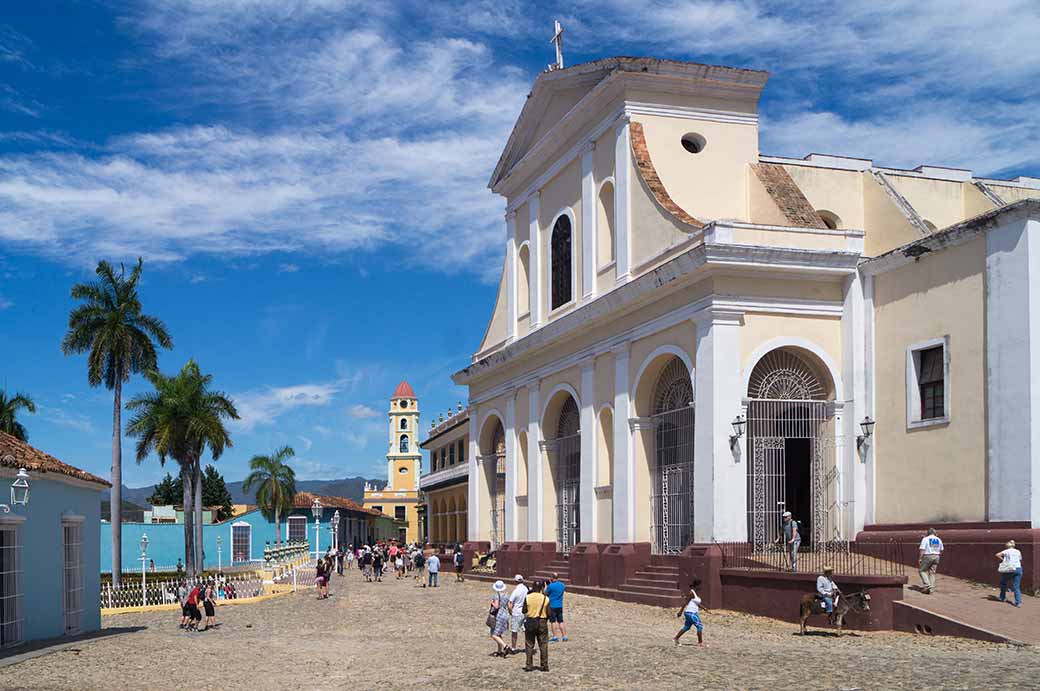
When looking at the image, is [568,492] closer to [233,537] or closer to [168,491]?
[233,537]

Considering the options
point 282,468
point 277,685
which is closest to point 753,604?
point 277,685

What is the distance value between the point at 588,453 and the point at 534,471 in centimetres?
409

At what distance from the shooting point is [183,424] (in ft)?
151

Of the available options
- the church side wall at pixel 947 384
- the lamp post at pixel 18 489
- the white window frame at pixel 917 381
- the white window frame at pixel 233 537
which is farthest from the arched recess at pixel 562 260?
the white window frame at pixel 233 537

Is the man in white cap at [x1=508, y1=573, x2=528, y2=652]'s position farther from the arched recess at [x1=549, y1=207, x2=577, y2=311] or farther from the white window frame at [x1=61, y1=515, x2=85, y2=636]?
the arched recess at [x1=549, y1=207, x2=577, y2=311]

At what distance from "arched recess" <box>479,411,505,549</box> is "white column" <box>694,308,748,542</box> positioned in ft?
47.9

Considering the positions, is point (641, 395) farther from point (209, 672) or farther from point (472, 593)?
point (209, 672)

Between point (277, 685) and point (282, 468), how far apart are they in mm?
63733

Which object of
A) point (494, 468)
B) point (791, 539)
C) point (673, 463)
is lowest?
point (791, 539)

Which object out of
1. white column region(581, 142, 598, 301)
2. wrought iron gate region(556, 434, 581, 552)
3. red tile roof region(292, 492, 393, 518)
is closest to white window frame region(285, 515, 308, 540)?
red tile roof region(292, 492, 393, 518)

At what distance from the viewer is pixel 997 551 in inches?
758

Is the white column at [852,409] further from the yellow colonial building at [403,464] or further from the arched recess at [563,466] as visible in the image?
the yellow colonial building at [403,464]

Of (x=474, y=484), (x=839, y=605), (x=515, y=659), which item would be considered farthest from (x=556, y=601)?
(x=474, y=484)

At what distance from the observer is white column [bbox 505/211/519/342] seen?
35812mm
